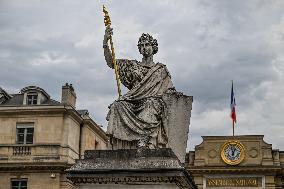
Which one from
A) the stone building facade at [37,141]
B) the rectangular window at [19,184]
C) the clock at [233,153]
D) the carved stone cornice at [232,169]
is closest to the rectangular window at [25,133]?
the stone building facade at [37,141]

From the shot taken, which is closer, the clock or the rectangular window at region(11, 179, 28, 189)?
the rectangular window at region(11, 179, 28, 189)

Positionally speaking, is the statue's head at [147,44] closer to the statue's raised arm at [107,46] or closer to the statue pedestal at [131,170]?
the statue's raised arm at [107,46]

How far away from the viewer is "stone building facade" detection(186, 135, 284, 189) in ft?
130

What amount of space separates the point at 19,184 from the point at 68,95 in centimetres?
679

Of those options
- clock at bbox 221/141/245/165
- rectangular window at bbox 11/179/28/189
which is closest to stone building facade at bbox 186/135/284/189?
clock at bbox 221/141/245/165

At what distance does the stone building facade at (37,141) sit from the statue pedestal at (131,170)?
28920 mm

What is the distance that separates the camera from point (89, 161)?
8.79 metres

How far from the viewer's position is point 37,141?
38.5 meters

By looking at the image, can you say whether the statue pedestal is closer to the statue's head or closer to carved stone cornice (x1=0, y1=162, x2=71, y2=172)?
the statue's head

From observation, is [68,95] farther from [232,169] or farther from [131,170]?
[131,170]

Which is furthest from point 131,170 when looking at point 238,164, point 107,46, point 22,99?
point 22,99

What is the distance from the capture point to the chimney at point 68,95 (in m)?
39.3

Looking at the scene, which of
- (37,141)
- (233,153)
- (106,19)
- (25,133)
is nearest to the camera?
(106,19)

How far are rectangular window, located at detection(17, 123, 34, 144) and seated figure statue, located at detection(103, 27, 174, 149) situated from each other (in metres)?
29.6
